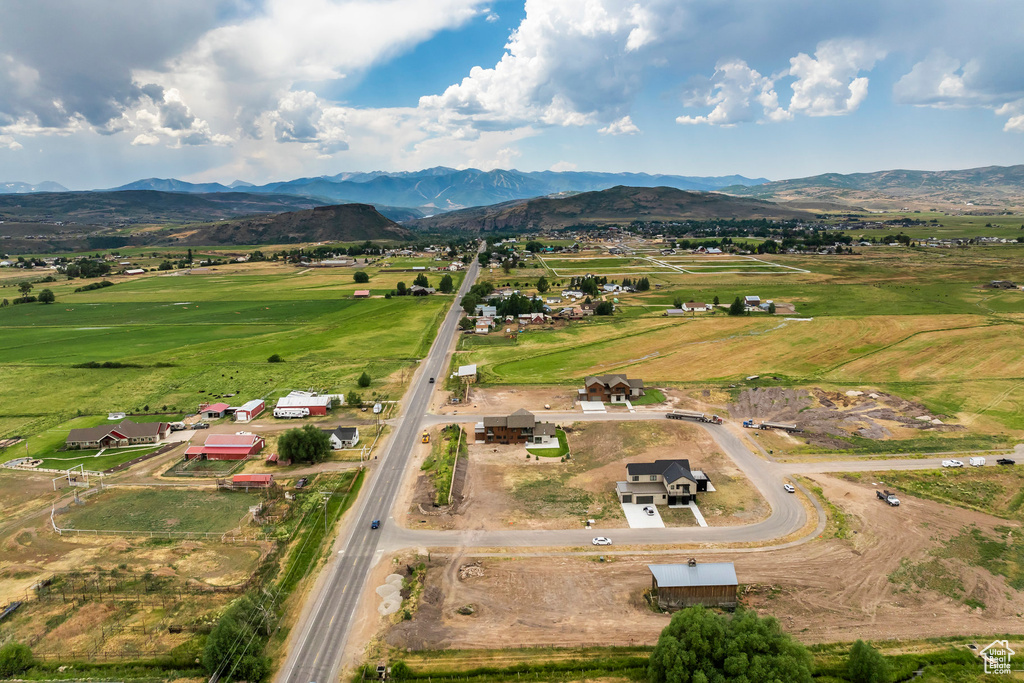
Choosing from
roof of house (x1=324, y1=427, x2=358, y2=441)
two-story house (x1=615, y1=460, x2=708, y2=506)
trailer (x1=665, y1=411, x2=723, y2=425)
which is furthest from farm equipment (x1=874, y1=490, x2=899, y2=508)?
roof of house (x1=324, y1=427, x2=358, y2=441)

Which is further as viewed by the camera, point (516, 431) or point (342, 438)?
point (516, 431)

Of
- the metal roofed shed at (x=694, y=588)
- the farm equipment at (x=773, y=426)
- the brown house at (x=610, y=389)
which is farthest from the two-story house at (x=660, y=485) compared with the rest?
the brown house at (x=610, y=389)

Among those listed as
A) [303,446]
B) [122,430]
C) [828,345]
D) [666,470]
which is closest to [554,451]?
[666,470]

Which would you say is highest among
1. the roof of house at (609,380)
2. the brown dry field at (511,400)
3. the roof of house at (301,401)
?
the roof of house at (609,380)

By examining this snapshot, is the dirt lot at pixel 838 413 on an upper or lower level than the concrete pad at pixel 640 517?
upper

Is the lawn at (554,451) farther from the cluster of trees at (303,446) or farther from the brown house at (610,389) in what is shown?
the cluster of trees at (303,446)

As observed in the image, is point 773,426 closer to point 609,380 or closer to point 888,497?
point 888,497

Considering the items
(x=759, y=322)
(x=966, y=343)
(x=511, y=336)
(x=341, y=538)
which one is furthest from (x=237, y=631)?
(x=966, y=343)
